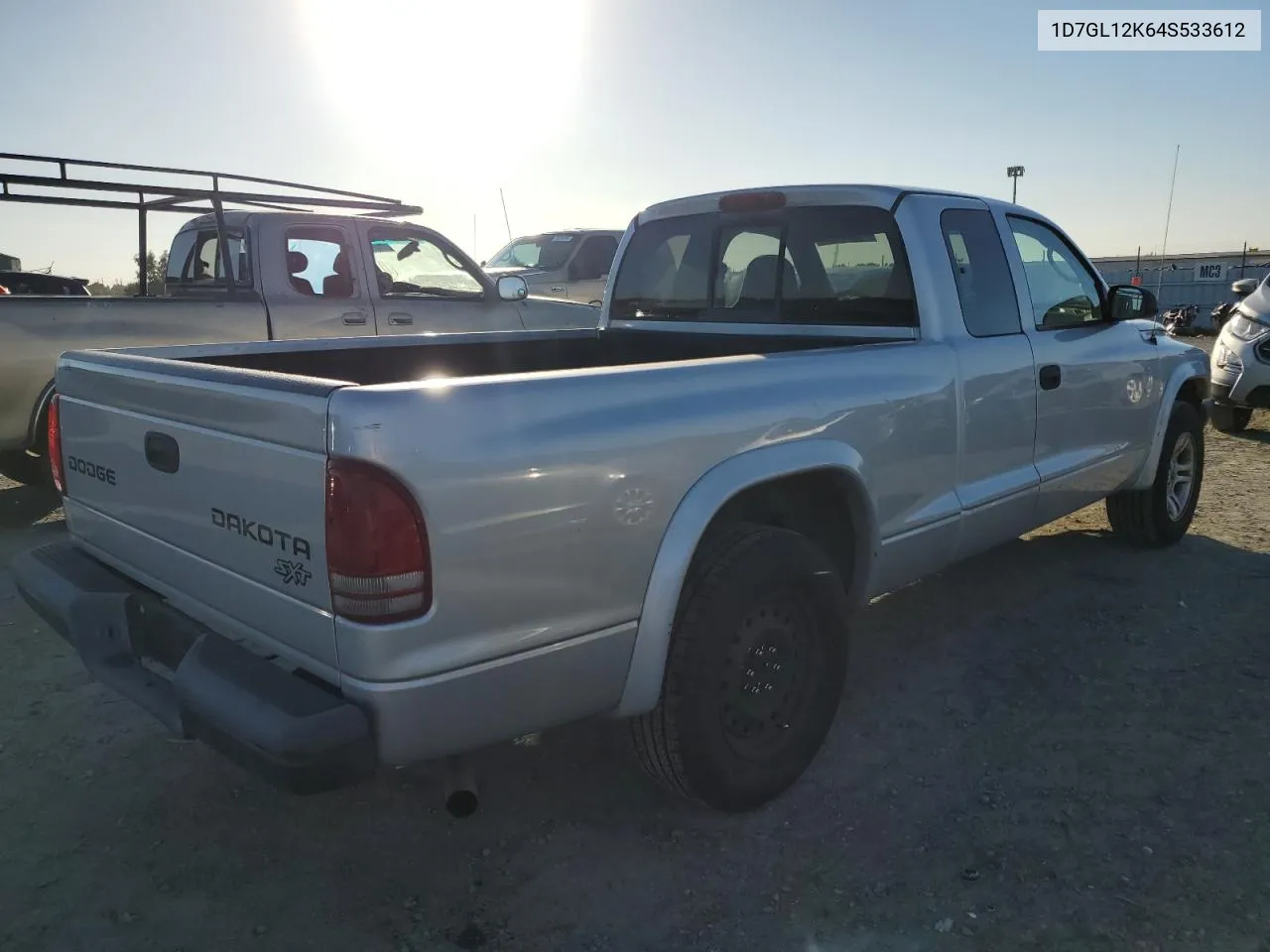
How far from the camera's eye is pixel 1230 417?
9297mm

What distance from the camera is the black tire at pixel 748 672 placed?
2.58m

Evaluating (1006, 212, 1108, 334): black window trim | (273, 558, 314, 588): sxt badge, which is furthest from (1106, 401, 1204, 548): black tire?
(273, 558, 314, 588): sxt badge

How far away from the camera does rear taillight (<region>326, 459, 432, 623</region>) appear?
6.35 ft

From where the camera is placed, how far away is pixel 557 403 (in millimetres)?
2184

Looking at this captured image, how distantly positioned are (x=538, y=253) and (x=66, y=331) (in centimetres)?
734

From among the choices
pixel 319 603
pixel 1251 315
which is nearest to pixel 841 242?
pixel 319 603

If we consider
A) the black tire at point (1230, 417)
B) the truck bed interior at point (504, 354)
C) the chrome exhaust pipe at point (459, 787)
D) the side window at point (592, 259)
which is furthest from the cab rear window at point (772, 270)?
the side window at point (592, 259)

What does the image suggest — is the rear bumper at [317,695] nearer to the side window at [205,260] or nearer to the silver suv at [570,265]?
the side window at [205,260]

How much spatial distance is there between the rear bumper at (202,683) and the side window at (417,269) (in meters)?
4.54

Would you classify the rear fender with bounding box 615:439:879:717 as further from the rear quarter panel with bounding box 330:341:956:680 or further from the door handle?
the door handle

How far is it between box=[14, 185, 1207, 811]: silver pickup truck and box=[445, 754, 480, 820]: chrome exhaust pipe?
4.7 inches

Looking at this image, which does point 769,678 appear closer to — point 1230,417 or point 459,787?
point 459,787

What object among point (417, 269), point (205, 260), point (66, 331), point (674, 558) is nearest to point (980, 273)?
point (674, 558)

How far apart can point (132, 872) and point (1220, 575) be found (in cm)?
499
